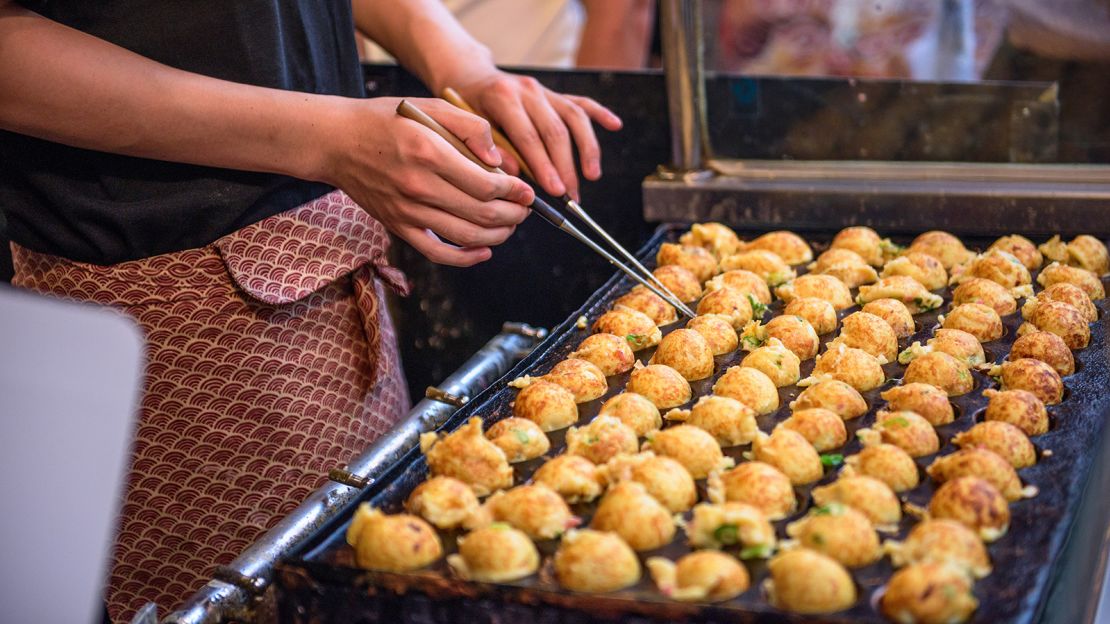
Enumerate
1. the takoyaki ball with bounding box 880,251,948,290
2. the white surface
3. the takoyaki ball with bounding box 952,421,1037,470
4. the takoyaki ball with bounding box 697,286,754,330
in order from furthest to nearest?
1. the takoyaki ball with bounding box 880,251,948,290
2. the takoyaki ball with bounding box 697,286,754,330
3. the takoyaki ball with bounding box 952,421,1037,470
4. the white surface

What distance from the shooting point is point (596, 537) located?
1337mm

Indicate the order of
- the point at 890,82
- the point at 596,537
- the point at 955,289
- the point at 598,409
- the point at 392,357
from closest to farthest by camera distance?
the point at 596,537
the point at 598,409
the point at 955,289
the point at 392,357
the point at 890,82

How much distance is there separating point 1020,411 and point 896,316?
43 centimetres

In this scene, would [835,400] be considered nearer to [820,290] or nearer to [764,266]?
[820,290]

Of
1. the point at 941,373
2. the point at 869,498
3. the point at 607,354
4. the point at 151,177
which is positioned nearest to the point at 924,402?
the point at 941,373

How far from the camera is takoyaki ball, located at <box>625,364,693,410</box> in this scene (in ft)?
5.97

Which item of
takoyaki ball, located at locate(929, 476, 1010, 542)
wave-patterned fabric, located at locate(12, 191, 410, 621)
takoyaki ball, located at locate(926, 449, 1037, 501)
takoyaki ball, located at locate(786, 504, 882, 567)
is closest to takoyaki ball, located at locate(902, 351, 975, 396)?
takoyaki ball, located at locate(926, 449, 1037, 501)

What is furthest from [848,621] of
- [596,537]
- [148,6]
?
[148,6]

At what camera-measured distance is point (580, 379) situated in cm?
185

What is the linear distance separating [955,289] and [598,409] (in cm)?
86

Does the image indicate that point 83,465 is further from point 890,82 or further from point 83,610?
point 890,82

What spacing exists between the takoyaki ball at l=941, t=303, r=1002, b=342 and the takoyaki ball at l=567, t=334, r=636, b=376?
23.4 inches

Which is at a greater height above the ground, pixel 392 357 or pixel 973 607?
pixel 973 607

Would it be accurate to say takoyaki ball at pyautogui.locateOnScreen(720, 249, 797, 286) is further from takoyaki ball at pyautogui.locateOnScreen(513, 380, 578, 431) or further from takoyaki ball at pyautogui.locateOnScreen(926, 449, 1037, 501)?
takoyaki ball at pyautogui.locateOnScreen(926, 449, 1037, 501)
